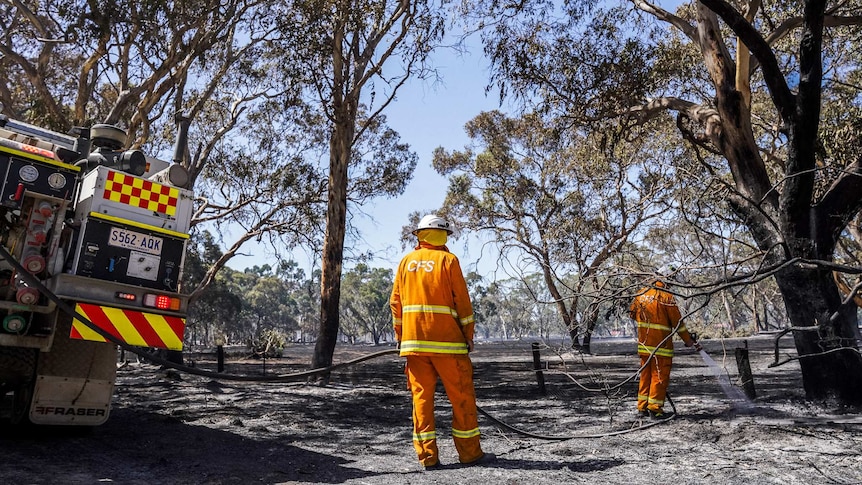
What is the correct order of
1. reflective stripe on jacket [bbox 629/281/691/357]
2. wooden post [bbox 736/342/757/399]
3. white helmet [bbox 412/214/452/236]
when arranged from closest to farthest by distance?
white helmet [bbox 412/214/452/236], reflective stripe on jacket [bbox 629/281/691/357], wooden post [bbox 736/342/757/399]

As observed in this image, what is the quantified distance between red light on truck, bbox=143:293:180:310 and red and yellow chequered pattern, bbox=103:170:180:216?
24.7 inches

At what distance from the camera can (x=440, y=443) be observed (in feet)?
17.2

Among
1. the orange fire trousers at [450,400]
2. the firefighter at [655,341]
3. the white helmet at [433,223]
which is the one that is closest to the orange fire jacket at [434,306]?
the orange fire trousers at [450,400]

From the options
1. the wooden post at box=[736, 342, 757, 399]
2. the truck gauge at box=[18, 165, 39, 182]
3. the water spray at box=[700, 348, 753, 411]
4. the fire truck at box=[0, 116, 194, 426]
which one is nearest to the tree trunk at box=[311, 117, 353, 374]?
the fire truck at box=[0, 116, 194, 426]

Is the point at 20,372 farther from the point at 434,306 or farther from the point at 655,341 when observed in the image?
the point at 655,341

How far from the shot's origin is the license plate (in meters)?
3.96

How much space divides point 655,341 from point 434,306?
2.94 metres

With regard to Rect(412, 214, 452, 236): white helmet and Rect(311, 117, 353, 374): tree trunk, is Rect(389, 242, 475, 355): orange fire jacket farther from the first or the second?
Rect(311, 117, 353, 374): tree trunk

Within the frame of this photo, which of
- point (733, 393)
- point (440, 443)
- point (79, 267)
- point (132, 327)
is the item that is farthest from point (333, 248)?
point (733, 393)

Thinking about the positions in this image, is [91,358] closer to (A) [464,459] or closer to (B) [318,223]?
(A) [464,459]

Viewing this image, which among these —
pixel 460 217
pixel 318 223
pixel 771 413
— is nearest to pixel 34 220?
pixel 771 413

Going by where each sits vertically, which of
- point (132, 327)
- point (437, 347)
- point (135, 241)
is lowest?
point (437, 347)

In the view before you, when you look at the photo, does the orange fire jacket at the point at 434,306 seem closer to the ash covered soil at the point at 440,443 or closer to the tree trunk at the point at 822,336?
the ash covered soil at the point at 440,443

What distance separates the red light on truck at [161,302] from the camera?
4031 millimetres
